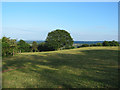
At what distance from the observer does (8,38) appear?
2423 centimetres

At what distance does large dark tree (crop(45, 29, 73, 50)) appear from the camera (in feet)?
139

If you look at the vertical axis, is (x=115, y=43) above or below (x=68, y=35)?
below

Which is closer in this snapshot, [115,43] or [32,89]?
[32,89]

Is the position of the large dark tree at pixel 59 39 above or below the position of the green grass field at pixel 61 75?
above

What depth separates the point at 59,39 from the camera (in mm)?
42531

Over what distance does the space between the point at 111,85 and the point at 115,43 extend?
5320 cm

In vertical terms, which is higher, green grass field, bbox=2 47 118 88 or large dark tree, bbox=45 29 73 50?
large dark tree, bbox=45 29 73 50

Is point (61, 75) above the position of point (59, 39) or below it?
below

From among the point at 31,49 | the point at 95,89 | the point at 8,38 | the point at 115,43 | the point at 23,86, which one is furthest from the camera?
the point at 31,49

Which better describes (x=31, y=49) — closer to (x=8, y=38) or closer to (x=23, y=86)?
(x=8, y=38)

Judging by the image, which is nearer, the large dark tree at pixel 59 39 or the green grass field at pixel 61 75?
the green grass field at pixel 61 75

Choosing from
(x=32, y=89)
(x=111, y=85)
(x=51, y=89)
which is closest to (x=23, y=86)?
(x=32, y=89)

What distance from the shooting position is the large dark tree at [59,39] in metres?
42.5

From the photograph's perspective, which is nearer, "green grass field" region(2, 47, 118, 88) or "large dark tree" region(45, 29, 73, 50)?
"green grass field" region(2, 47, 118, 88)
